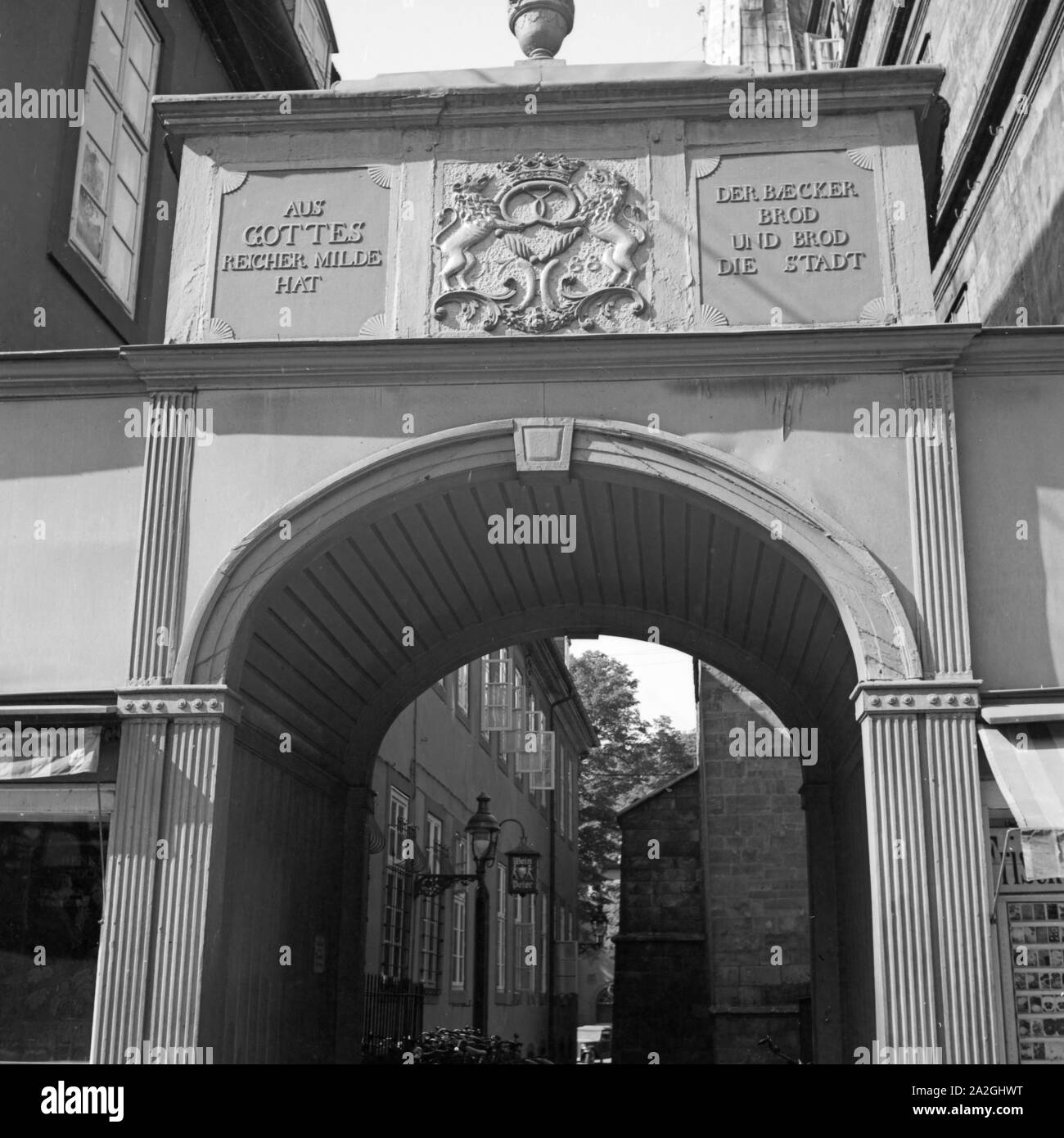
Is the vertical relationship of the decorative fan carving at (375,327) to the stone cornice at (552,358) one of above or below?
above

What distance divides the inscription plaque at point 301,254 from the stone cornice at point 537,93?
1.33 feet

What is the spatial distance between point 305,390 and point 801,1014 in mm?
11243

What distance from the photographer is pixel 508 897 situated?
2439cm

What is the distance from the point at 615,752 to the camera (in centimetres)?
4919

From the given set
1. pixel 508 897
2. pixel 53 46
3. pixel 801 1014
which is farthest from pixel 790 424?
pixel 508 897

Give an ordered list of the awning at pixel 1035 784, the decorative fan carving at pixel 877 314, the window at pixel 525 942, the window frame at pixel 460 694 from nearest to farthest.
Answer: the awning at pixel 1035 784 → the decorative fan carving at pixel 877 314 → the window frame at pixel 460 694 → the window at pixel 525 942

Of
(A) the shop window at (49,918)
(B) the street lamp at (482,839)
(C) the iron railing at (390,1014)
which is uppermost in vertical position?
(B) the street lamp at (482,839)

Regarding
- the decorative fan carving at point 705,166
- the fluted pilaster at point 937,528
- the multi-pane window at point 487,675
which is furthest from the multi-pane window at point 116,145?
the multi-pane window at point 487,675

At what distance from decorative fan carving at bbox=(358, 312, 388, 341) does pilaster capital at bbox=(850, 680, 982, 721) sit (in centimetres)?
365

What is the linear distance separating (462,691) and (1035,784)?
1330 centimetres

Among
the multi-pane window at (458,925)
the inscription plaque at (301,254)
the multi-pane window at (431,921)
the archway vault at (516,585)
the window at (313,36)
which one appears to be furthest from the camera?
the multi-pane window at (458,925)

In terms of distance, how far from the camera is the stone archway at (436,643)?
7621mm

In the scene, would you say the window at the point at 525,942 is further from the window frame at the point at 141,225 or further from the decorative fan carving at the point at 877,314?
the decorative fan carving at the point at 877,314
